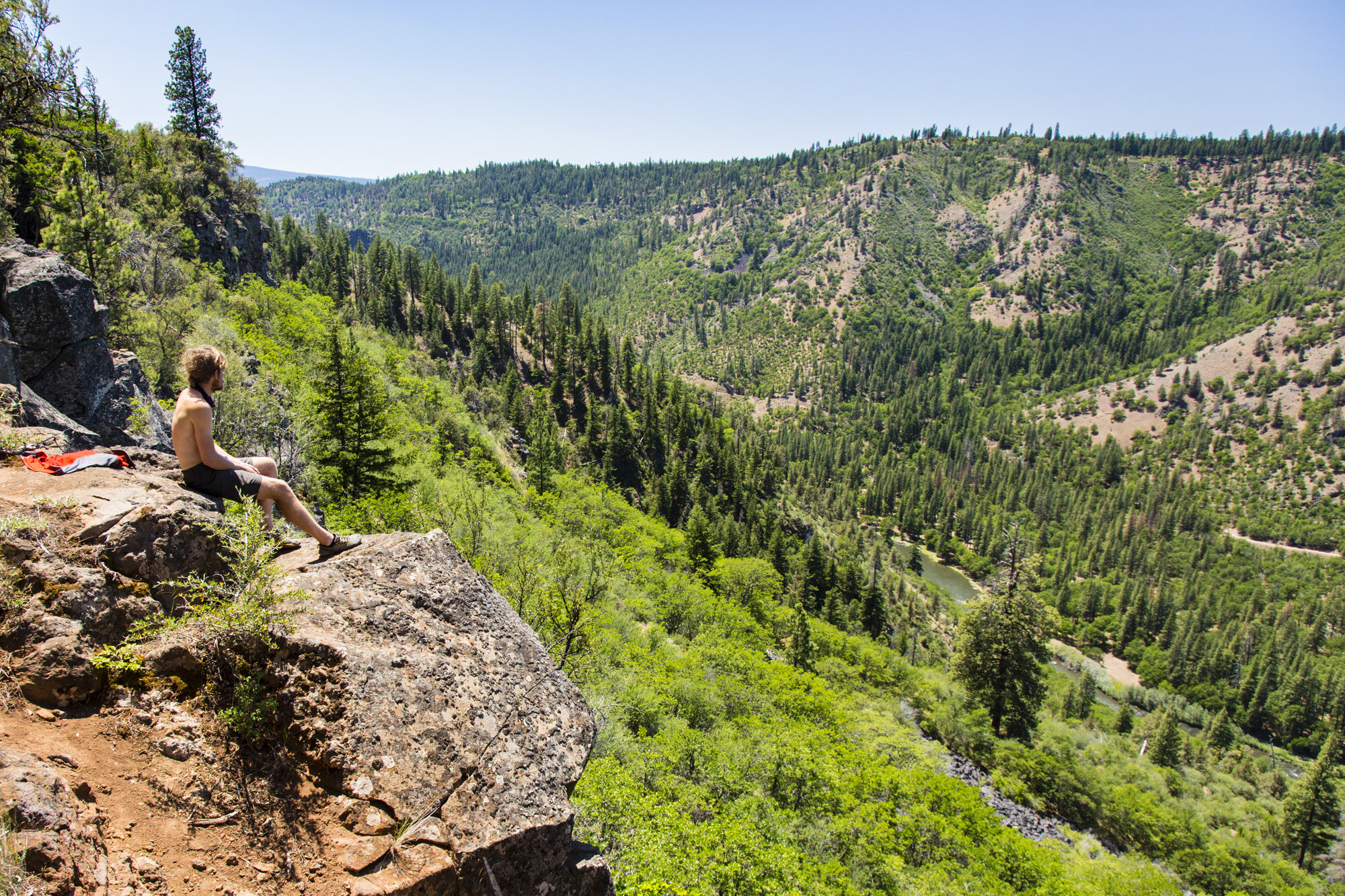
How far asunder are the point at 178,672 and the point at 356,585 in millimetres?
1880

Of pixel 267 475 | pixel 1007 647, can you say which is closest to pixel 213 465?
pixel 267 475

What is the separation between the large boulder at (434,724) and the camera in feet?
18.1

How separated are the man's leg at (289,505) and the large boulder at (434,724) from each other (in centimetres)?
44

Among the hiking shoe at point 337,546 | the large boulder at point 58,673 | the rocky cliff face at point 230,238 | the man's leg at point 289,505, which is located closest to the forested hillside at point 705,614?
the rocky cliff face at point 230,238

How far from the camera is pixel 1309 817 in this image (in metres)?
55.6

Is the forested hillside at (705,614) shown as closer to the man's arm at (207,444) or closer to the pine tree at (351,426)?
the pine tree at (351,426)

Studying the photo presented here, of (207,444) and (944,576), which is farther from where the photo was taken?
(944,576)

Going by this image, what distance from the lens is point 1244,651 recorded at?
379 ft

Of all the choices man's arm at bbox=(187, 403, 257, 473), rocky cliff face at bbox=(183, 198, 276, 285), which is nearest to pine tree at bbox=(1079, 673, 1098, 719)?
man's arm at bbox=(187, 403, 257, 473)

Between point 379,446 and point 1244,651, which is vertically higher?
point 379,446

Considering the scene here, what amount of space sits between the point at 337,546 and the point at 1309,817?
300 feet

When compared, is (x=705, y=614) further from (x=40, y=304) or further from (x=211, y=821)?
(x=211, y=821)

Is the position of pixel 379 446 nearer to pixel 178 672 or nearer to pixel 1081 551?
pixel 178 672

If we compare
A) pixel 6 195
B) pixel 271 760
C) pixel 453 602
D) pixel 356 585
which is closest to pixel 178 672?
pixel 271 760
